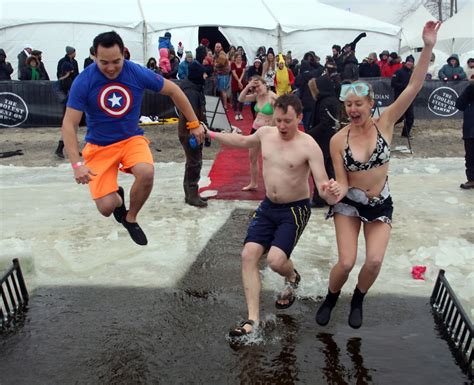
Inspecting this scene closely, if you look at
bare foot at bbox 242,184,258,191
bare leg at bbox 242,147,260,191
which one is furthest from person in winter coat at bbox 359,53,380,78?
bare foot at bbox 242,184,258,191

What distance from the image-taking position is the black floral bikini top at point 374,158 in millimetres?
3717

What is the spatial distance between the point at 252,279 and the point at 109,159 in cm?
167

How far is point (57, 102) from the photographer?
1392 centimetres

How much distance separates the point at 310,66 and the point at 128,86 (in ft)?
34.7

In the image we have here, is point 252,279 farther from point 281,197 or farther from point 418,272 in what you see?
point 418,272

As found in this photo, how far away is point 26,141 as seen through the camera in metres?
12.4

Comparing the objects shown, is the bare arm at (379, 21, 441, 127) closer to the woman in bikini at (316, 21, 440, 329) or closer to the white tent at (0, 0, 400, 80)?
the woman in bikini at (316, 21, 440, 329)

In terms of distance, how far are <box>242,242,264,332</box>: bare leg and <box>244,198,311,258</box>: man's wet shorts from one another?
0.08 m

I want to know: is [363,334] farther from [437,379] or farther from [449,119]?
[449,119]

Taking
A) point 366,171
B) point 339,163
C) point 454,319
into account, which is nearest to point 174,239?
point 339,163

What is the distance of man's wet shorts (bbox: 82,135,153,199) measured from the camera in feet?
15.0

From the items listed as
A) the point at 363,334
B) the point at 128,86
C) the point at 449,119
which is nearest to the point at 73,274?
the point at 128,86

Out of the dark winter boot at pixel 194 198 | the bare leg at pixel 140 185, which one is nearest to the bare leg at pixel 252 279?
the bare leg at pixel 140 185

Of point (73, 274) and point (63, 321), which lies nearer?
point (63, 321)
